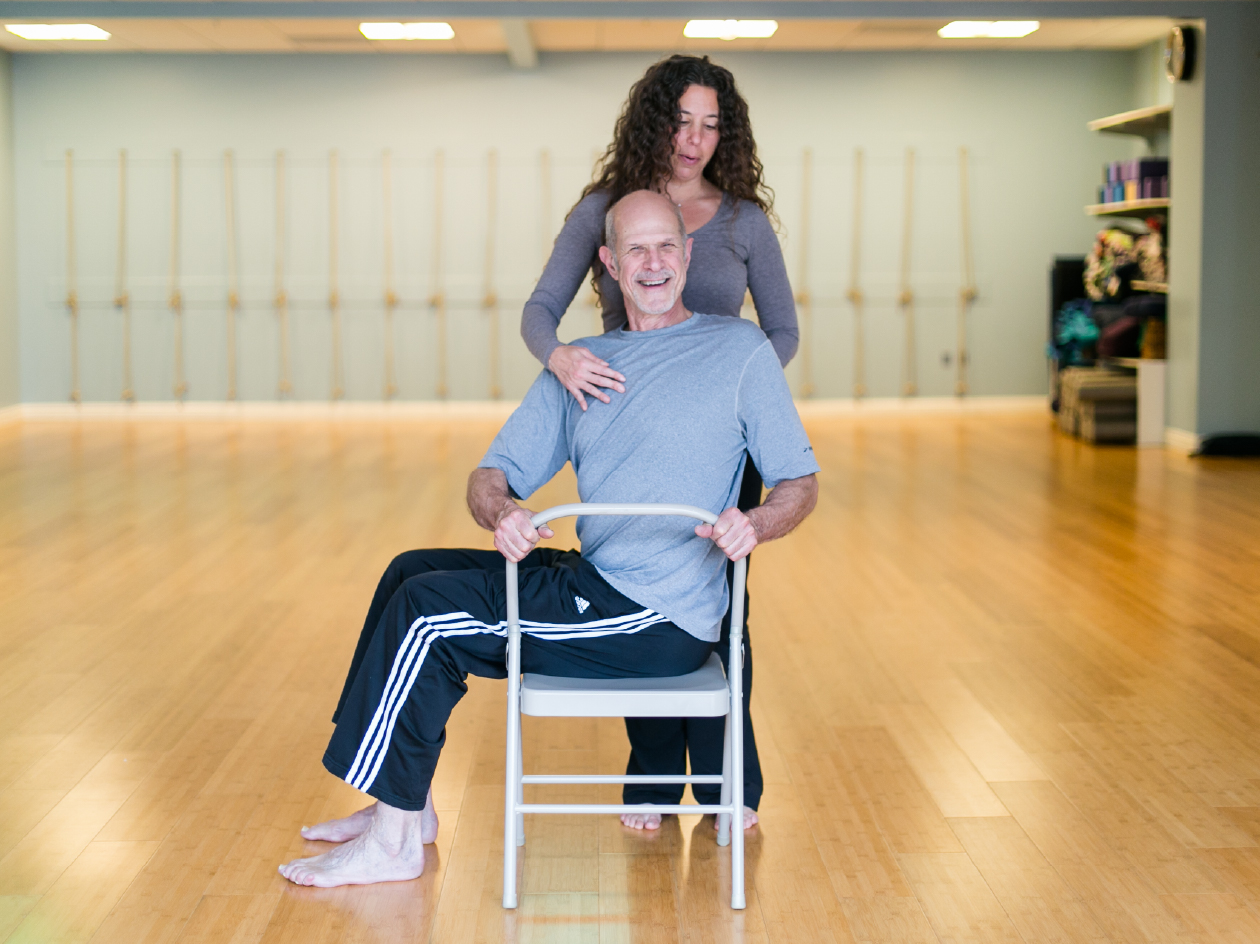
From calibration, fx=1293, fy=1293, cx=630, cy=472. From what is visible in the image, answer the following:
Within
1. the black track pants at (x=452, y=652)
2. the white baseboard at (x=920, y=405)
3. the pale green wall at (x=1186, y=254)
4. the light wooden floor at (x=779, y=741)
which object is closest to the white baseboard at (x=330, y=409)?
the white baseboard at (x=920, y=405)

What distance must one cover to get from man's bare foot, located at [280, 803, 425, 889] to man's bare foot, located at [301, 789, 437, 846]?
147 mm

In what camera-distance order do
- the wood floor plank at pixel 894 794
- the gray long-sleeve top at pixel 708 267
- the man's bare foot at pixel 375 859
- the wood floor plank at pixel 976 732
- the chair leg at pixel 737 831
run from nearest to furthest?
the chair leg at pixel 737 831 → the man's bare foot at pixel 375 859 → the wood floor plank at pixel 894 794 → the gray long-sleeve top at pixel 708 267 → the wood floor plank at pixel 976 732

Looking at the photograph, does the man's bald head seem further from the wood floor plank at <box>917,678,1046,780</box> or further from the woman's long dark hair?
the wood floor plank at <box>917,678,1046,780</box>

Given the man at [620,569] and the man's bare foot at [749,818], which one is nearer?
the man at [620,569]

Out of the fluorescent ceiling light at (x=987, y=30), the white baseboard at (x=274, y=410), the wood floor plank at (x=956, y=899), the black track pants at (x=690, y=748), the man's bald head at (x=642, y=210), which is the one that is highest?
the fluorescent ceiling light at (x=987, y=30)

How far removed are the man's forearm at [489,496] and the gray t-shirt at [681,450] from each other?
5.2 inches

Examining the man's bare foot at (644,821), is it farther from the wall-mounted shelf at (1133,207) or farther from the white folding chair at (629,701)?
the wall-mounted shelf at (1133,207)

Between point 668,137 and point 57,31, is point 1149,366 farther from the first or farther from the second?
point 57,31

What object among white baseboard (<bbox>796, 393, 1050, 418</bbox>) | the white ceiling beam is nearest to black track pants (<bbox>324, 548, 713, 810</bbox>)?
the white ceiling beam

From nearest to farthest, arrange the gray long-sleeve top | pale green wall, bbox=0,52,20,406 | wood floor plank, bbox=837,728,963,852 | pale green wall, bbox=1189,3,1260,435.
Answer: wood floor plank, bbox=837,728,963,852 < the gray long-sleeve top < pale green wall, bbox=1189,3,1260,435 < pale green wall, bbox=0,52,20,406

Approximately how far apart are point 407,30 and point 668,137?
22.3 feet

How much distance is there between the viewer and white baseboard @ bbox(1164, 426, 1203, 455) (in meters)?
7.54

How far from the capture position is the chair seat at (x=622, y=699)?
2.03 metres

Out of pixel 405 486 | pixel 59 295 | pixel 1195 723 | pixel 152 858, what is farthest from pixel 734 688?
pixel 59 295
